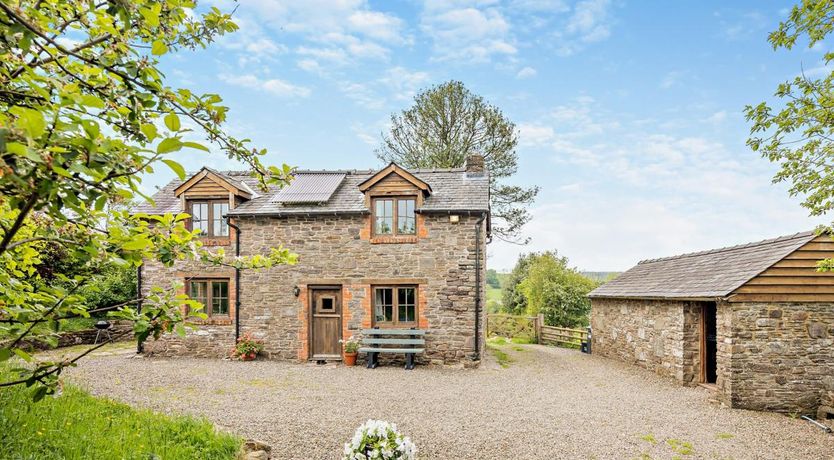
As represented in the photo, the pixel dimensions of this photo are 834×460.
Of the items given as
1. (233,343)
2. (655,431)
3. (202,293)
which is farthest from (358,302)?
(655,431)

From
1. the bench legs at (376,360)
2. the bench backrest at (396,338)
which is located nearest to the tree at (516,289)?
the bench backrest at (396,338)

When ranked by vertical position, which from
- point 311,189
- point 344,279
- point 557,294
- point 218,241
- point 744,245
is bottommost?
point 557,294

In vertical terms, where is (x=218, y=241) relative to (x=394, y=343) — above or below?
above

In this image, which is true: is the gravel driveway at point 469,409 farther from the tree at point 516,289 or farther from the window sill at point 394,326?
the tree at point 516,289

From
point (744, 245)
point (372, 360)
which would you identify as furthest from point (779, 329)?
point (372, 360)

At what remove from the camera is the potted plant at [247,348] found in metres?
12.6

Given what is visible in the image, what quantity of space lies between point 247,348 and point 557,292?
51.2 ft

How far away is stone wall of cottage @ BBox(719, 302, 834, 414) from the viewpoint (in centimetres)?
852

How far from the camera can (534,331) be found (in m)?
20.5

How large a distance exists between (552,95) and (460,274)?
25.7 feet

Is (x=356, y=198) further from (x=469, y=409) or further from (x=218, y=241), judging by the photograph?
(x=469, y=409)

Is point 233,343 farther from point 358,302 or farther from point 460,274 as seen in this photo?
point 460,274

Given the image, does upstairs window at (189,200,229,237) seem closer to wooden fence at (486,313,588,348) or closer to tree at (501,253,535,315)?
wooden fence at (486,313,588,348)

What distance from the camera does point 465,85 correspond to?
2192 centimetres
